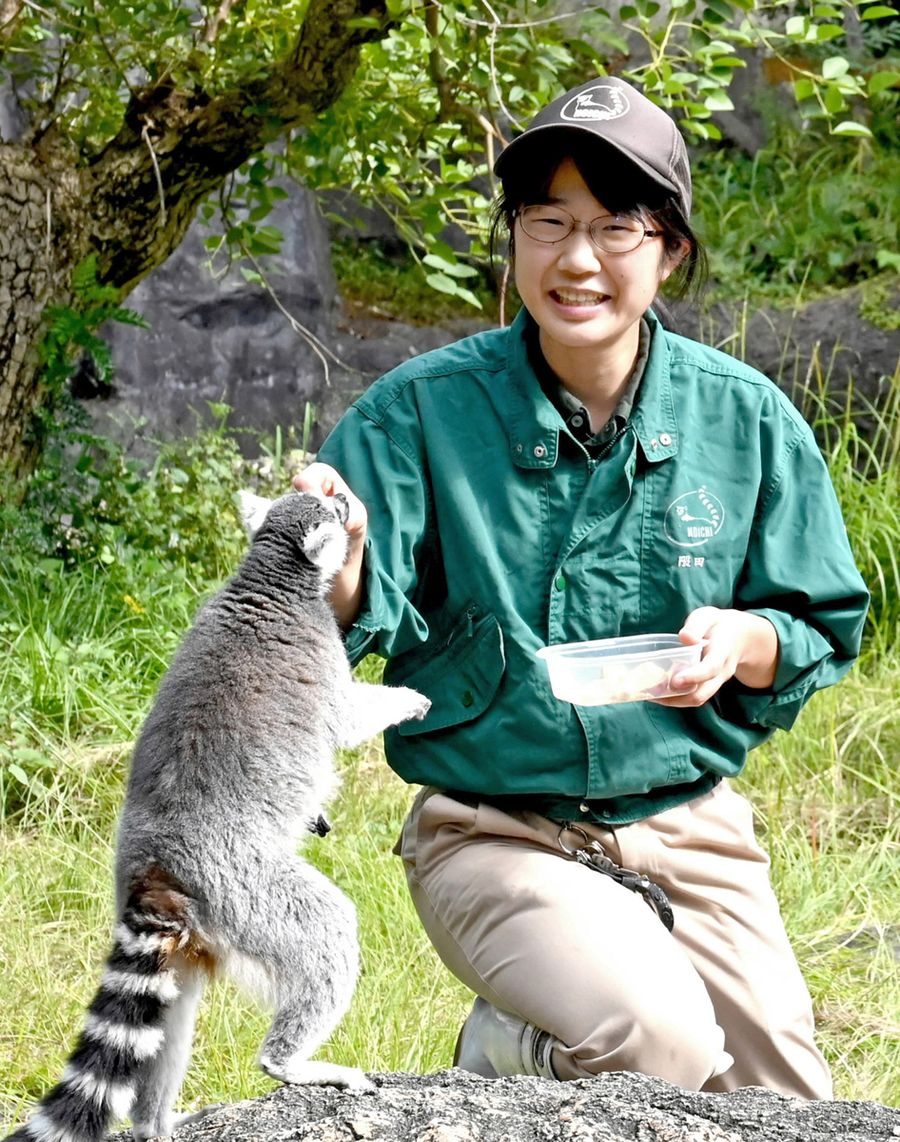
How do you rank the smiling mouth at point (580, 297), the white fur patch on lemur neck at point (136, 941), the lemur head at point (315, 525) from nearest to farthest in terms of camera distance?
the white fur patch on lemur neck at point (136, 941)
the lemur head at point (315, 525)
the smiling mouth at point (580, 297)

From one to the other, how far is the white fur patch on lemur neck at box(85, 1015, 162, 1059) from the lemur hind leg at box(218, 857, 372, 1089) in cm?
21

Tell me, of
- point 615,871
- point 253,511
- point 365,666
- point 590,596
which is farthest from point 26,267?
point 615,871

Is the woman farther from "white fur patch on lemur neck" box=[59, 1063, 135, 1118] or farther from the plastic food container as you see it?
"white fur patch on lemur neck" box=[59, 1063, 135, 1118]

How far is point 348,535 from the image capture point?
2572 millimetres

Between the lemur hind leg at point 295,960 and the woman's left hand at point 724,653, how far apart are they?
696mm

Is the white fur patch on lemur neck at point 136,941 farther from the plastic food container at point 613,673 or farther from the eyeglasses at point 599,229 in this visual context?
the eyeglasses at point 599,229

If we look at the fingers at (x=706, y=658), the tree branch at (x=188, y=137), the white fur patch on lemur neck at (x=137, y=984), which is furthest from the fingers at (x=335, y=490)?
the tree branch at (x=188, y=137)

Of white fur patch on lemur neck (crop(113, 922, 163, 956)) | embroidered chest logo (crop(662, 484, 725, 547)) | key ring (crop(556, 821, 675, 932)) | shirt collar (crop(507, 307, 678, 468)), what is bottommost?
key ring (crop(556, 821, 675, 932))

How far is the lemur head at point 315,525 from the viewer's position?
252 centimetres

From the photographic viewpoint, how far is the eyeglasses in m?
2.60

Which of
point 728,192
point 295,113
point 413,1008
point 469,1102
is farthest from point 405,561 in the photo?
point 728,192

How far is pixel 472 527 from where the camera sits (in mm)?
A: 2654

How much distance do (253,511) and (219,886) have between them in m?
0.83

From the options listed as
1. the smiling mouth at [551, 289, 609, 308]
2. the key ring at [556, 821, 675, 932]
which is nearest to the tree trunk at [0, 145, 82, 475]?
the smiling mouth at [551, 289, 609, 308]
